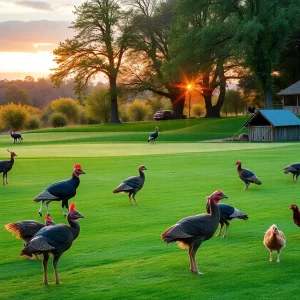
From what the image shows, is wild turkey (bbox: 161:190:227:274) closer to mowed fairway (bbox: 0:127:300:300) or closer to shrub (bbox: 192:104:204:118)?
mowed fairway (bbox: 0:127:300:300)

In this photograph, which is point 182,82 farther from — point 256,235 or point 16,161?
point 256,235

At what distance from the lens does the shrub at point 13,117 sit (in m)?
111

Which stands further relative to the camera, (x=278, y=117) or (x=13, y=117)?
(x=13, y=117)

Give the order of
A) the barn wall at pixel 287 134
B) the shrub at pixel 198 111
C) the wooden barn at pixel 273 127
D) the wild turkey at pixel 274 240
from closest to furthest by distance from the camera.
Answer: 1. the wild turkey at pixel 274 240
2. the wooden barn at pixel 273 127
3. the barn wall at pixel 287 134
4. the shrub at pixel 198 111

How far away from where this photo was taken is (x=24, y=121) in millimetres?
113062

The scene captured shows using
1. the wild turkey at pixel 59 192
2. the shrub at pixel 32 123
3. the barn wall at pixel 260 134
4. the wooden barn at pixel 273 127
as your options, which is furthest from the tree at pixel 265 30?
the wild turkey at pixel 59 192

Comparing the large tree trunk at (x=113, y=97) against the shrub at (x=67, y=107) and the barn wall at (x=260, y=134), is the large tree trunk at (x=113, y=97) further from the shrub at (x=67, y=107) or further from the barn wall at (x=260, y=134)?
the barn wall at (x=260, y=134)

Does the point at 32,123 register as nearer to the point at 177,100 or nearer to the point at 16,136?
the point at 177,100

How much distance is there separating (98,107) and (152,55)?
19695mm

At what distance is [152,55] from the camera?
4254 inches

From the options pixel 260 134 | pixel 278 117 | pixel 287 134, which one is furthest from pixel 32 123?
pixel 287 134

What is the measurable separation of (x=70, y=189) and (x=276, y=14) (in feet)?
227

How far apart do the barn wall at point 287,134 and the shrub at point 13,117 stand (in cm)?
6246

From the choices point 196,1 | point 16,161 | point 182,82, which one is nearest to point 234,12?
point 196,1
